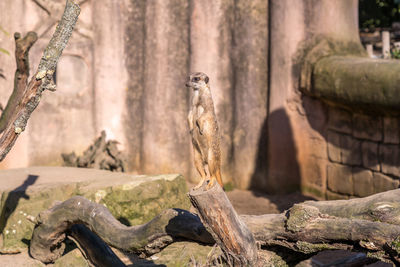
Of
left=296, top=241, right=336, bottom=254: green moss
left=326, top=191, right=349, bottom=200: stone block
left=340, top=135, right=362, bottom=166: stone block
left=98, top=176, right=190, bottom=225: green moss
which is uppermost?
left=340, top=135, right=362, bottom=166: stone block

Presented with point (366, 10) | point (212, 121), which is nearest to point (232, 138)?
point (212, 121)

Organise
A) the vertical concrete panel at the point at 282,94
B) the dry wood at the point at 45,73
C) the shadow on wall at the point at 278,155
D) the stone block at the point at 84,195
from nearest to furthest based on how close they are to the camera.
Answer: the dry wood at the point at 45,73, the stone block at the point at 84,195, the vertical concrete panel at the point at 282,94, the shadow on wall at the point at 278,155

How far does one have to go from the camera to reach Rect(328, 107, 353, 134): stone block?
587cm

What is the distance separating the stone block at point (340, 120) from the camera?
5871mm

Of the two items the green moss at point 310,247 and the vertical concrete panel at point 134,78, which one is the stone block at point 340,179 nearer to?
the vertical concrete panel at point 134,78

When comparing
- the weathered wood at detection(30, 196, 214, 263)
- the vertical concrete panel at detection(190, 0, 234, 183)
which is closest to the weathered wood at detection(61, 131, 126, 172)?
the vertical concrete panel at detection(190, 0, 234, 183)

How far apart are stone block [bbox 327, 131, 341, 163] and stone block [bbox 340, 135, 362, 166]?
0.05 m

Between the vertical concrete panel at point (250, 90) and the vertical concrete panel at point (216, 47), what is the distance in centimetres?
7

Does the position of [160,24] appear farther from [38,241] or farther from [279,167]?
[38,241]

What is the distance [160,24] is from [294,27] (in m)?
1.42

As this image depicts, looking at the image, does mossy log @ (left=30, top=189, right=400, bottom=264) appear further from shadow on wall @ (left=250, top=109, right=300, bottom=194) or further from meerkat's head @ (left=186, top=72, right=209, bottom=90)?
shadow on wall @ (left=250, top=109, right=300, bottom=194)

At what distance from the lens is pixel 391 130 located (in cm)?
541

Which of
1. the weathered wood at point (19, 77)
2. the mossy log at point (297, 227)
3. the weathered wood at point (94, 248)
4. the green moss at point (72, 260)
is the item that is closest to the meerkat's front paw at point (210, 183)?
the mossy log at point (297, 227)

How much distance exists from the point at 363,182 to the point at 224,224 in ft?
9.95
